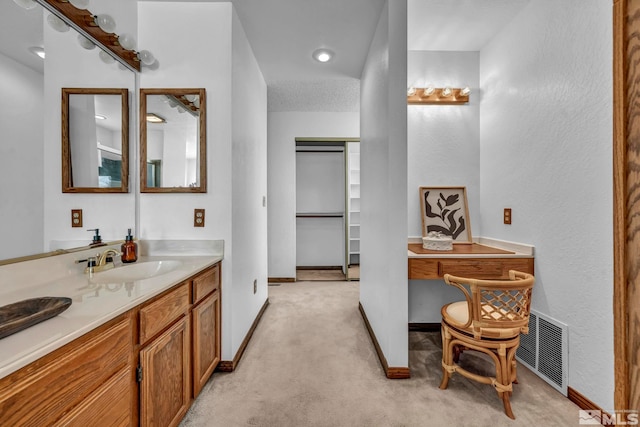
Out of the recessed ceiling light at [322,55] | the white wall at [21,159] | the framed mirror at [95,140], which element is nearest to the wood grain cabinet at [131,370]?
the white wall at [21,159]

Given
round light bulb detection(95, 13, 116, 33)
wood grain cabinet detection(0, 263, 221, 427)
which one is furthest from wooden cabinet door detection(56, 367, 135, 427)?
round light bulb detection(95, 13, 116, 33)

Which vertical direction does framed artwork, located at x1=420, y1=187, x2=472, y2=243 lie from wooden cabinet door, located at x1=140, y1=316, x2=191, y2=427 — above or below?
above

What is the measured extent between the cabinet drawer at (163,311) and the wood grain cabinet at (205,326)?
4.7 inches

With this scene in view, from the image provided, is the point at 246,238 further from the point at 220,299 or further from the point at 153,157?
the point at 153,157

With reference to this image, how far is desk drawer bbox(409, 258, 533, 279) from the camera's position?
1.95m

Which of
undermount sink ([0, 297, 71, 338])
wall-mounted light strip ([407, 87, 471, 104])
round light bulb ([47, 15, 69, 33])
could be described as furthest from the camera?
wall-mounted light strip ([407, 87, 471, 104])

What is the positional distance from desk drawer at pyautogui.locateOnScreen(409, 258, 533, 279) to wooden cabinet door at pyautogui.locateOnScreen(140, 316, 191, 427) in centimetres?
152

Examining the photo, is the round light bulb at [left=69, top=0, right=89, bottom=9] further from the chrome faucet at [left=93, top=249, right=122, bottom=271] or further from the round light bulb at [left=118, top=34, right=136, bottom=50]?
the chrome faucet at [left=93, top=249, right=122, bottom=271]

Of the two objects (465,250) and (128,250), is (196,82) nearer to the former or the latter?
(128,250)

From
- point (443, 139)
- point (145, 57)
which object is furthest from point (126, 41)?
point (443, 139)

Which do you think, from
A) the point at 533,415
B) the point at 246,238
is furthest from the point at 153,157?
the point at 533,415

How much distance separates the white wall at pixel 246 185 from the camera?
202 cm

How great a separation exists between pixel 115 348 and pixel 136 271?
2.50 feet

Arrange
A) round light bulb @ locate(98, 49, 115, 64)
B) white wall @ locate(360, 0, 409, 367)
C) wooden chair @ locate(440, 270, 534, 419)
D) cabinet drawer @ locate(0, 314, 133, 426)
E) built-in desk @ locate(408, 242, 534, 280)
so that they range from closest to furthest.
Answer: cabinet drawer @ locate(0, 314, 133, 426) → wooden chair @ locate(440, 270, 534, 419) → round light bulb @ locate(98, 49, 115, 64) → white wall @ locate(360, 0, 409, 367) → built-in desk @ locate(408, 242, 534, 280)
